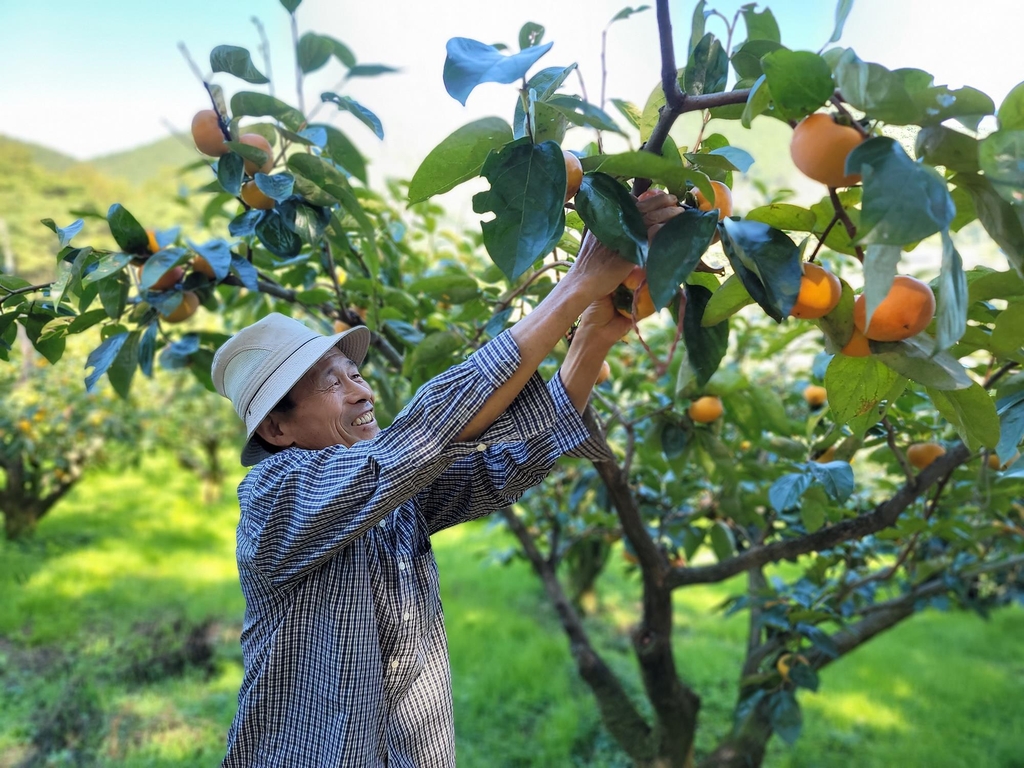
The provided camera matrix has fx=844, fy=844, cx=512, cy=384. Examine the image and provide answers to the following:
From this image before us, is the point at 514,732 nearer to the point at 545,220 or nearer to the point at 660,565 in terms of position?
the point at 660,565

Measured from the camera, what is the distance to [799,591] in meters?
1.87

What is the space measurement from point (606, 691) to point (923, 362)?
179 cm

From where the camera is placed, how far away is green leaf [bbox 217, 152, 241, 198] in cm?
111

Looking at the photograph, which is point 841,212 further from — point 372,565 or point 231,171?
point 231,171

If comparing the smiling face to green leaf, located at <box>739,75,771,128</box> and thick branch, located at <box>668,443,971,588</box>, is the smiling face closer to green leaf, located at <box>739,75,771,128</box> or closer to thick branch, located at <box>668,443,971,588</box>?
green leaf, located at <box>739,75,771,128</box>

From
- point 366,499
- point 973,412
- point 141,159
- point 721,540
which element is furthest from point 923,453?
point 141,159

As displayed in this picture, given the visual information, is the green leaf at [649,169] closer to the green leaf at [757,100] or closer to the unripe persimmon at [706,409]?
the green leaf at [757,100]

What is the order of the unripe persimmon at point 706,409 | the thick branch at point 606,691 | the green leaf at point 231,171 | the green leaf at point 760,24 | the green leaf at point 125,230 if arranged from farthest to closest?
1. the thick branch at point 606,691
2. the unripe persimmon at point 706,409
3. the green leaf at point 125,230
4. the green leaf at point 231,171
5. the green leaf at point 760,24

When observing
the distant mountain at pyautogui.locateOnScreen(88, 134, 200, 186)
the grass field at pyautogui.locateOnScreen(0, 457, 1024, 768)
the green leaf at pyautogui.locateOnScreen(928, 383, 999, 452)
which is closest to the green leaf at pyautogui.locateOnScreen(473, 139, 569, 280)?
the green leaf at pyautogui.locateOnScreen(928, 383, 999, 452)

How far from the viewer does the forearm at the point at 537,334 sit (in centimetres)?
79

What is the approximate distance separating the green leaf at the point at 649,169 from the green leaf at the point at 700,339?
0.39ft

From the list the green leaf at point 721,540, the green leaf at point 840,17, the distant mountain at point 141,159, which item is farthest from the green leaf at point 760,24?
the distant mountain at point 141,159

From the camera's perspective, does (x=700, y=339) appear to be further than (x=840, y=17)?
Yes

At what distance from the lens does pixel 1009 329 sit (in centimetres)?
78
